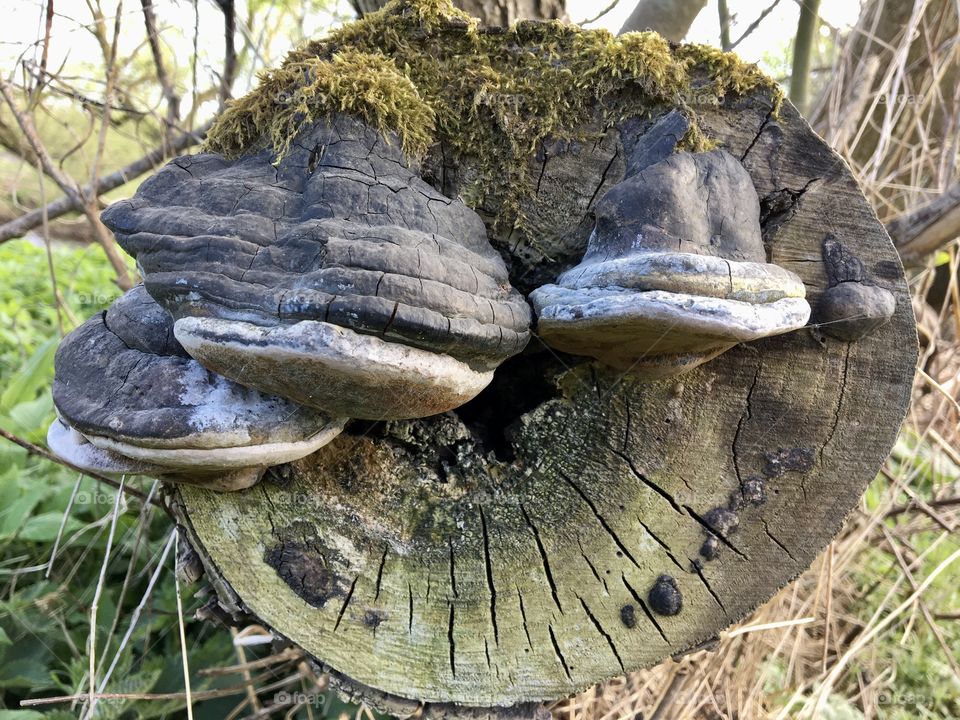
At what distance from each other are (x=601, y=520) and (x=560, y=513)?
0.12 m

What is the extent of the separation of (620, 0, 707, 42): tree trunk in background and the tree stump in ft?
6.06

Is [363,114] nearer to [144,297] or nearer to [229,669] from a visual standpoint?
[144,297]

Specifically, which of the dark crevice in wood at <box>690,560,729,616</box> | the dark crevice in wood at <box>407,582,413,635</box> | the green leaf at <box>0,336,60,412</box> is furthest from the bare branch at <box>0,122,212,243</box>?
the dark crevice in wood at <box>690,560,729,616</box>

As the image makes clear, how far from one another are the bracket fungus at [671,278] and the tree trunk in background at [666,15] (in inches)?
75.8

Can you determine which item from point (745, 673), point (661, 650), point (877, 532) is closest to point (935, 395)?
point (877, 532)

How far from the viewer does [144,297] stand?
1521 mm

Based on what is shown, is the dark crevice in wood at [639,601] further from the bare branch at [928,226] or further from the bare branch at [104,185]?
the bare branch at [104,185]

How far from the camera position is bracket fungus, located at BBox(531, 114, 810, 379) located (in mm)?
1161

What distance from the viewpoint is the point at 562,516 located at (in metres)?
1.72

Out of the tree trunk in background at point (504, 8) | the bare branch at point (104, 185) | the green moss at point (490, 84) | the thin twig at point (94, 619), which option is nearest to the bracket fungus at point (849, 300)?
the green moss at point (490, 84)

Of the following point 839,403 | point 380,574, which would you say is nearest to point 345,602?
point 380,574

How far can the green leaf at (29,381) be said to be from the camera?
3.46 m

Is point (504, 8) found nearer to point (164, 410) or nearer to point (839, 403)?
point (839, 403)

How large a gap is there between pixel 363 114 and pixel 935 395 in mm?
3618
